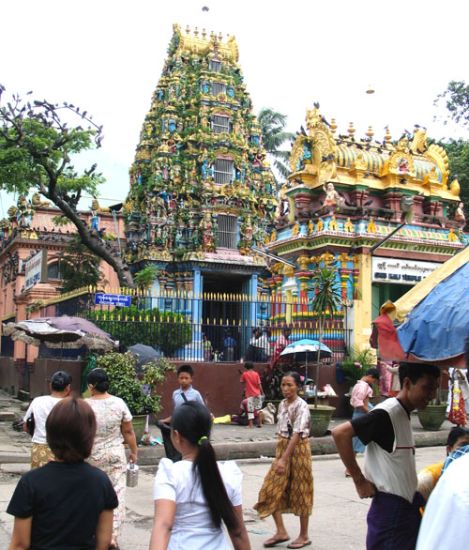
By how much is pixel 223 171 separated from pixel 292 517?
1132 inches

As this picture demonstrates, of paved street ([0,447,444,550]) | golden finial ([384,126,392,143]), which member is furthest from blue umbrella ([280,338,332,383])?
golden finial ([384,126,392,143])

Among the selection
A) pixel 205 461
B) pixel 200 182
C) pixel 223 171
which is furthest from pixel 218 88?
pixel 205 461

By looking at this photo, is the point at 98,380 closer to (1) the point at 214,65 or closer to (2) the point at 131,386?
(2) the point at 131,386

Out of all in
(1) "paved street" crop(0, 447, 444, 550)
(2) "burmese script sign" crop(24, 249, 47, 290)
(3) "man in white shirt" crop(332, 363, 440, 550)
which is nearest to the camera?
(3) "man in white shirt" crop(332, 363, 440, 550)

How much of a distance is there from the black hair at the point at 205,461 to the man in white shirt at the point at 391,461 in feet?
3.11

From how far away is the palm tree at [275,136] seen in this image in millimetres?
44031

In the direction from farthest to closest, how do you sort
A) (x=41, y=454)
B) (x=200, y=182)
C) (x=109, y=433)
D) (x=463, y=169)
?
(x=200, y=182), (x=463, y=169), (x=41, y=454), (x=109, y=433)

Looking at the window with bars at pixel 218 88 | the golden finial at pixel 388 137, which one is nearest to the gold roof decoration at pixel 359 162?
the golden finial at pixel 388 137

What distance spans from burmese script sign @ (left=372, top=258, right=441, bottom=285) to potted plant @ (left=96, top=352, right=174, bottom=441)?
12.1m

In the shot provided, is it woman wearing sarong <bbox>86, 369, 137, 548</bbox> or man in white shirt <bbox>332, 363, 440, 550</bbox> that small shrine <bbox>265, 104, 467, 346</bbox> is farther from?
man in white shirt <bbox>332, 363, 440, 550</bbox>

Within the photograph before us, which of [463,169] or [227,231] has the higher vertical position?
[463,169]

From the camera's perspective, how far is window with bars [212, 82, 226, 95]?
36.3 meters

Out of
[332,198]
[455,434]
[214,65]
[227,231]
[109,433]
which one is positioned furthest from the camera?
[214,65]

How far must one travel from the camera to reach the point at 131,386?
11742 millimetres
